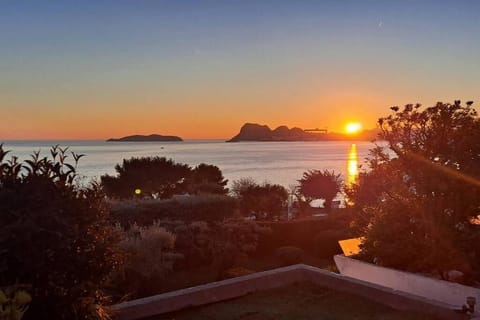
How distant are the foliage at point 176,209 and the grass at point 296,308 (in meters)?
10.6

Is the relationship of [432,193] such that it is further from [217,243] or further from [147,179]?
[147,179]

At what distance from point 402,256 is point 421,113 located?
7.57 feet

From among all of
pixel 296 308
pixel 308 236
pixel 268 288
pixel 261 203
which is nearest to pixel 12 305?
pixel 296 308

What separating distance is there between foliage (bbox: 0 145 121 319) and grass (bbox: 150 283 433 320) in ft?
5.01

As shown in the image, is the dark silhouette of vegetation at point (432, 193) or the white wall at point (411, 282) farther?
the dark silhouette of vegetation at point (432, 193)

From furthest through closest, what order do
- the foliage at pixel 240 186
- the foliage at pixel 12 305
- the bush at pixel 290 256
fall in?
the foliage at pixel 240 186, the bush at pixel 290 256, the foliage at pixel 12 305

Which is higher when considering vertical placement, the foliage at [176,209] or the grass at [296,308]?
the grass at [296,308]

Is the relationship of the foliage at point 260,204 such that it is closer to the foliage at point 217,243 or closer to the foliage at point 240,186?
the foliage at point 240,186

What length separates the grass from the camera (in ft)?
20.1

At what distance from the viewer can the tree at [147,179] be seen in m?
36.0

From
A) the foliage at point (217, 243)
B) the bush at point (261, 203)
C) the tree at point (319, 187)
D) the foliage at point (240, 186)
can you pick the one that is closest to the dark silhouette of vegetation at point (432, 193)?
the foliage at point (217, 243)

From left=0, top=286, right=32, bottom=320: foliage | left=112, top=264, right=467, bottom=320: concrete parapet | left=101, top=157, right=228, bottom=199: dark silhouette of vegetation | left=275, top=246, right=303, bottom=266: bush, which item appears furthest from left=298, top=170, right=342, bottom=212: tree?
left=0, top=286, right=32, bottom=320: foliage

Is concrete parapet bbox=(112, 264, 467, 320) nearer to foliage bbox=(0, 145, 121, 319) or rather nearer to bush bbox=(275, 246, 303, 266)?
foliage bbox=(0, 145, 121, 319)

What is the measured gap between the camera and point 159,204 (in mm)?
18031
